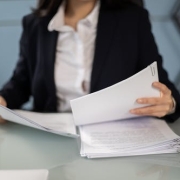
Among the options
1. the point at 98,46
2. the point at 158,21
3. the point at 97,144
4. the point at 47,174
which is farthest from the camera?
the point at 158,21

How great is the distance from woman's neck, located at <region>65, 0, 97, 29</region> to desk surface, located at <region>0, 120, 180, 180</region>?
433 mm

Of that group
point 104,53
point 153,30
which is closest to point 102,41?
point 104,53

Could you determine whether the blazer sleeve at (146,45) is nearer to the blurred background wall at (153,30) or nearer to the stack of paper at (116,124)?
the stack of paper at (116,124)

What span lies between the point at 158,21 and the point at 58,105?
71cm

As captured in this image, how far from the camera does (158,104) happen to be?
27.8 inches

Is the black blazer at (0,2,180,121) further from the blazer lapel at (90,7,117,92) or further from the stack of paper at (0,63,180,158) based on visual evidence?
the stack of paper at (0,63,180,158)

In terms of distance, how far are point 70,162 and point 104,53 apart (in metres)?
0.40

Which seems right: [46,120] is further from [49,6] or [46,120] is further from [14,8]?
[14,8]

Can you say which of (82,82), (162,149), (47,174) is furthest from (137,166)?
(82,82)

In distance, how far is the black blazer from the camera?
883 mm

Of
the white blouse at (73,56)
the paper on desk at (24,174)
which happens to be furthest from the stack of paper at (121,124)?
the white blouse at (73,56)

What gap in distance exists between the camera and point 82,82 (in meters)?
0.91

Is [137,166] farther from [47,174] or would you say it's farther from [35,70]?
[35,70]

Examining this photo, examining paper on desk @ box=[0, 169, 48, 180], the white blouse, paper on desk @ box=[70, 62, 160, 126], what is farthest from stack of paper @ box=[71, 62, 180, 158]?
the white blouse
